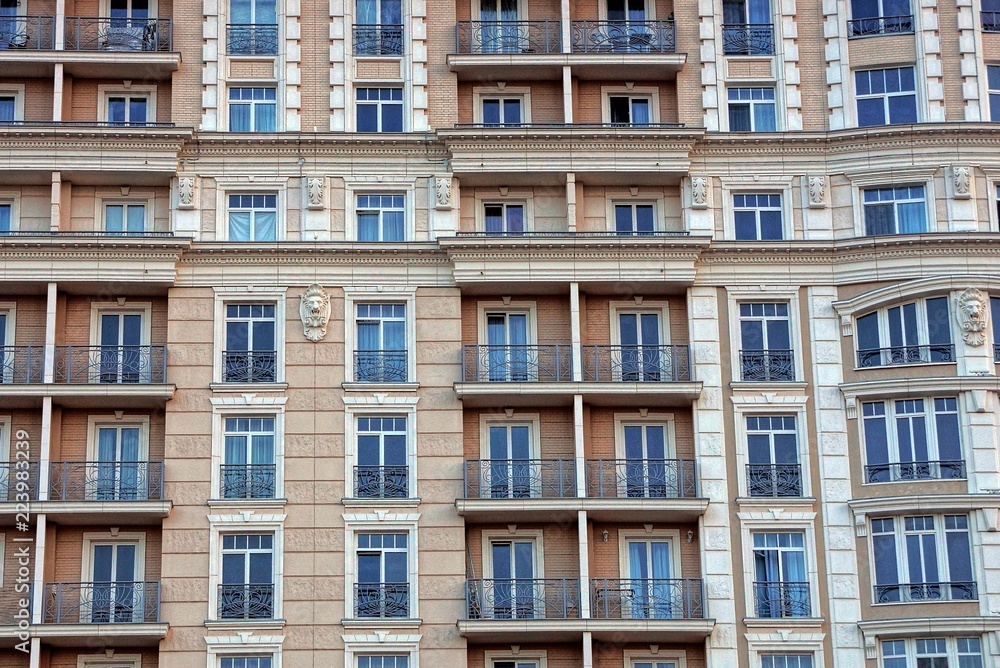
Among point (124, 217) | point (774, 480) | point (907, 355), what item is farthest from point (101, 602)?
point (907, 355)

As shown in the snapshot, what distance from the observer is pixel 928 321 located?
153 feet

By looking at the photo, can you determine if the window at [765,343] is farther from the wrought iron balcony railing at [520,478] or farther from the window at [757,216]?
the wrought iron balcony railing at [520,478]

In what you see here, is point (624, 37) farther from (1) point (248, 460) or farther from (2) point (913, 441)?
(1) point (248, 460)

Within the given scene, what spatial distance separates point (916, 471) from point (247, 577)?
55.9ft

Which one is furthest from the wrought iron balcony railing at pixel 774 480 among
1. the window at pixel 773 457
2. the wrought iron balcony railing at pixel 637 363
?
the wrought iron balcony railing at pixel 637 363

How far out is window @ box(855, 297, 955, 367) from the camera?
152 feet

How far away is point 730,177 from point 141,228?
1585 centimetres

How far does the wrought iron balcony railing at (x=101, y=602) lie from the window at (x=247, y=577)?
1732mm

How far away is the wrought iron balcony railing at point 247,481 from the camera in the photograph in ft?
149

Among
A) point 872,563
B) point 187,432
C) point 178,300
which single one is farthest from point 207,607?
point 872,563

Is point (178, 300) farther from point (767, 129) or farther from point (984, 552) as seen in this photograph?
point (984, 552)

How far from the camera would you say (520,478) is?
151 ft

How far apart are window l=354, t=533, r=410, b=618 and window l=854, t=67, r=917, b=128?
17.0m

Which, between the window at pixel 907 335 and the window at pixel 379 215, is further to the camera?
the window at pixel 379 215
